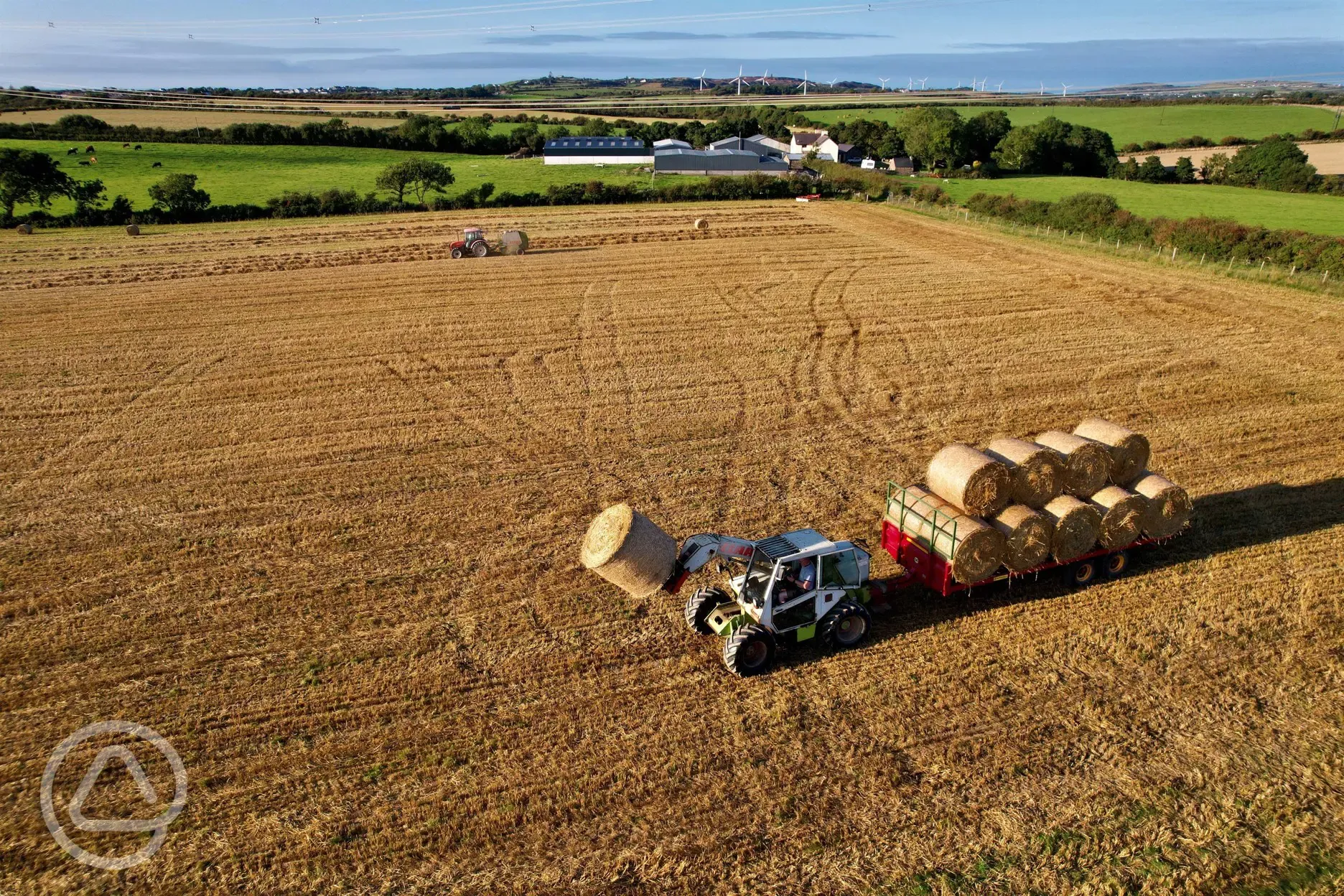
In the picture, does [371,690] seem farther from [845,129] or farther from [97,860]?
[845,129]

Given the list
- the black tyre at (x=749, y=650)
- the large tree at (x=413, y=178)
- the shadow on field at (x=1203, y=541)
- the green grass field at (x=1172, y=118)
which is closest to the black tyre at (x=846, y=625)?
the shadow on field at (x=1203, y=541)

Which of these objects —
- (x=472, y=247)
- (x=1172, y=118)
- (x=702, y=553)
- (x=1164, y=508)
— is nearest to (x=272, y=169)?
(x=472, y=247)

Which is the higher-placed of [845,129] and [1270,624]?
[845,129]

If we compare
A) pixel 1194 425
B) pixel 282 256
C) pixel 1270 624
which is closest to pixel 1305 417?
pixel 1194 425

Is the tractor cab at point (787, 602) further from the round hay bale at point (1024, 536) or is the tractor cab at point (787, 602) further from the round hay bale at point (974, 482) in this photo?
the round hay bale at point (1024, 536)

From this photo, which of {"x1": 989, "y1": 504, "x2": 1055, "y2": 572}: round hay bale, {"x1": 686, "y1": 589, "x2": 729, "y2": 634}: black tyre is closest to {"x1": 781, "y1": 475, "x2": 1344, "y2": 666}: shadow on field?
{"x1": 989, "y1": 504, "x2": 1055, "y2": 572}: round hay bale

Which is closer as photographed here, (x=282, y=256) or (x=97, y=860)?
(x=97, y=860)
